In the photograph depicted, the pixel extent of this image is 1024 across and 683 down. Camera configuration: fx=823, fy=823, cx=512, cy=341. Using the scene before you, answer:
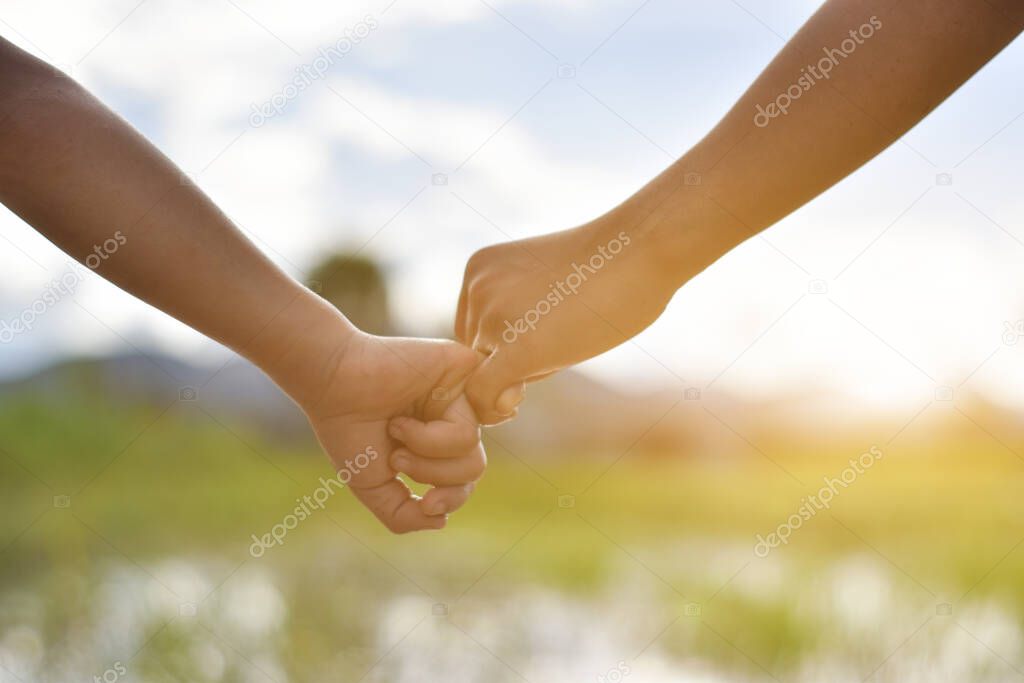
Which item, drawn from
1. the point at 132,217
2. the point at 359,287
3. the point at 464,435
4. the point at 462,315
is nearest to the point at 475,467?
the point at 464,435

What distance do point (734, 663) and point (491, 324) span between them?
2012mm

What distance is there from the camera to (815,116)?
886 mm

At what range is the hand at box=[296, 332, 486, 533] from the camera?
43.0 inches

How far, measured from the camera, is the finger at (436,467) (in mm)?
1132

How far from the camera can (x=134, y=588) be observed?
241 cm

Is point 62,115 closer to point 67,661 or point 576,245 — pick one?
point 576,245

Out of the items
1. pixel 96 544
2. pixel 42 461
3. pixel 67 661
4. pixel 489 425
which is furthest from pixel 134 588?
pixel 489 425

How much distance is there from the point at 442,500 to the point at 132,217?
1.75 ft

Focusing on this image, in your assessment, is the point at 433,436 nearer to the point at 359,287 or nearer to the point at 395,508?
the point at 395,508

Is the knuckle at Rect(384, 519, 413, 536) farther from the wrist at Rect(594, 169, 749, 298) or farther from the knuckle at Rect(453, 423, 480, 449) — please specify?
the wrist at Rect(594, 169, 749, 298)

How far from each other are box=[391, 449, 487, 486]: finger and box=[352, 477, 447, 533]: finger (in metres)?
0.03

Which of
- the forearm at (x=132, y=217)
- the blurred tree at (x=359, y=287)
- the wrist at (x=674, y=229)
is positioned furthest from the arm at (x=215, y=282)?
the blurred tree at (x=359, y=287)

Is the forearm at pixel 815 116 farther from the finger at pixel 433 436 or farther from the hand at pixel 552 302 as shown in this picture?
the finger at pixel 433 436

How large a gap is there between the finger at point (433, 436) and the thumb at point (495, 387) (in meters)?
0.04
